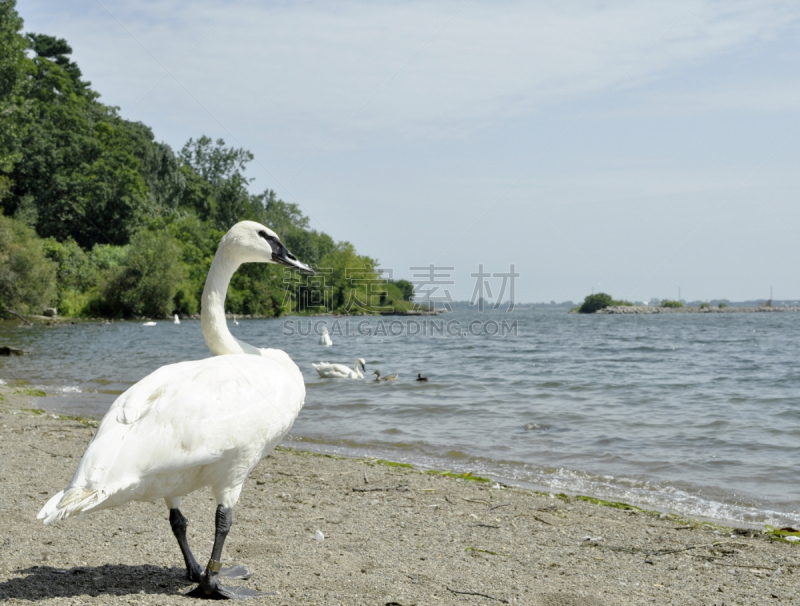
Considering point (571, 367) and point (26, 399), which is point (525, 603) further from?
point (571, 367)

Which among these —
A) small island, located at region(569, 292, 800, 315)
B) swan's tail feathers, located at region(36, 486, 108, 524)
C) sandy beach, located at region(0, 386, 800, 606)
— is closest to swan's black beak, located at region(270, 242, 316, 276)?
swan's tail feathers, located at region(36, 486, 108, 524)

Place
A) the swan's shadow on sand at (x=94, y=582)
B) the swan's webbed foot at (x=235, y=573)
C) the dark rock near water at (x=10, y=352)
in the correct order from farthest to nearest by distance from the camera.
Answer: the dark rock near water at (x=10, y=352)
the swan's webbed foot at (x=235, y=573)
the swan's shadow on sand at (x=94, y=582)

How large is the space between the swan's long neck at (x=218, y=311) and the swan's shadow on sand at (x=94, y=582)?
1466mm

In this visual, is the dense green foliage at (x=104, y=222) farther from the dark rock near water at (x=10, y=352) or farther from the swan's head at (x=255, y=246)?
the swan's head at (x=255, y=246)

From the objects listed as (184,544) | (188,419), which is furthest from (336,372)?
(188,419)

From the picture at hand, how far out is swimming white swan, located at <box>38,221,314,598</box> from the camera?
322 centimetres

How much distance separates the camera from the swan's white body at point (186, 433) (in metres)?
3.21

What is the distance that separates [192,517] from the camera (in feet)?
17.9

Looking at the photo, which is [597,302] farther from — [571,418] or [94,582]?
[94,582]

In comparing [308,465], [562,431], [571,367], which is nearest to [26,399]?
[308,465]

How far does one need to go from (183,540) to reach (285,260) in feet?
6.35

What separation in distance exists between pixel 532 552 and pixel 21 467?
5.33 meters

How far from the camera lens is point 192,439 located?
3.47m

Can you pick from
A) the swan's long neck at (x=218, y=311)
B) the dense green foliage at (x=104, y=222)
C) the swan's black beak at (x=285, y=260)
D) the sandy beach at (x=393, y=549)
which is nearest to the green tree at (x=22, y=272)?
the dense green foliage at (x=104, y=222)
